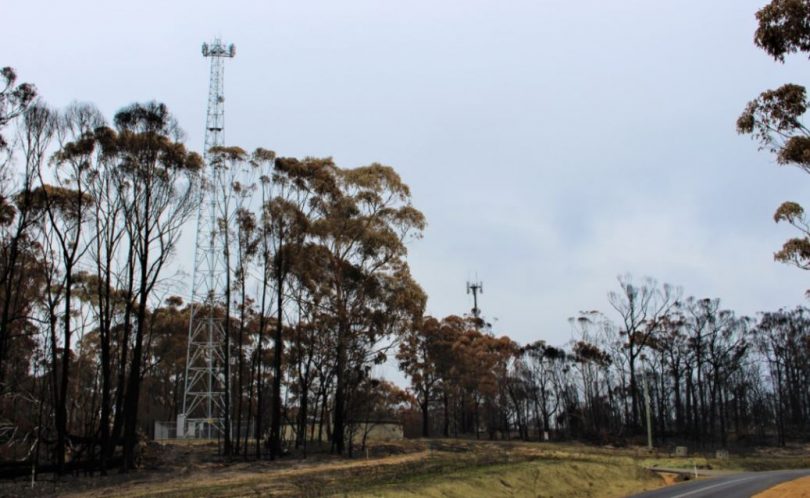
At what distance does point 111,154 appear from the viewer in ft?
98.5

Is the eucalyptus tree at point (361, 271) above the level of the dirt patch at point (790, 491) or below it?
above

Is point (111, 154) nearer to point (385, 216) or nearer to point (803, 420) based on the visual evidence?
point (385, 216)

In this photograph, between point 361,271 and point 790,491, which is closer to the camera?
point 790,491

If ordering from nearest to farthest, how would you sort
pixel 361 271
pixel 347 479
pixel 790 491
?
pixel 790 491 → pixel 347 479 → pixel 361 271

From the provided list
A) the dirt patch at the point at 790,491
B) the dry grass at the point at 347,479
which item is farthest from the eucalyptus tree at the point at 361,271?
the dirt patch at the point at 790,491

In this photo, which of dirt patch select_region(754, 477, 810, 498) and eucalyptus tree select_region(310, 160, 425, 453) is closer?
dirt patch select_region(754, 477, 810, 498)

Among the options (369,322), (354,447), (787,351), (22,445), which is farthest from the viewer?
(787,351)

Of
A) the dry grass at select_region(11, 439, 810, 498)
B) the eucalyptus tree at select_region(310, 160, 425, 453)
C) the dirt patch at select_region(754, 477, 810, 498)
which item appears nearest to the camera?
the dirt patch at select_region(754, 477, 810, 498)

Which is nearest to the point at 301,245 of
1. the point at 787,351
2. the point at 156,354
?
the point at 156,354

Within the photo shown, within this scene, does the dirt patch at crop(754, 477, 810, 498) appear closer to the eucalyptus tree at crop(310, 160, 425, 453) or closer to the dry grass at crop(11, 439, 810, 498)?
the dry grass at crop(11, 439, 810, 498)

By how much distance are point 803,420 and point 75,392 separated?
7712 centimetres

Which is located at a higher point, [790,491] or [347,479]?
[790,491]

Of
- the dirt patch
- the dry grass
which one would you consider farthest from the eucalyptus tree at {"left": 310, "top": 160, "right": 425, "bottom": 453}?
the dirt patch

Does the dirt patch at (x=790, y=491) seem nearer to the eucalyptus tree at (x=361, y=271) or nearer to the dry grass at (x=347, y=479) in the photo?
the dry grass at (x=347, y=479)
